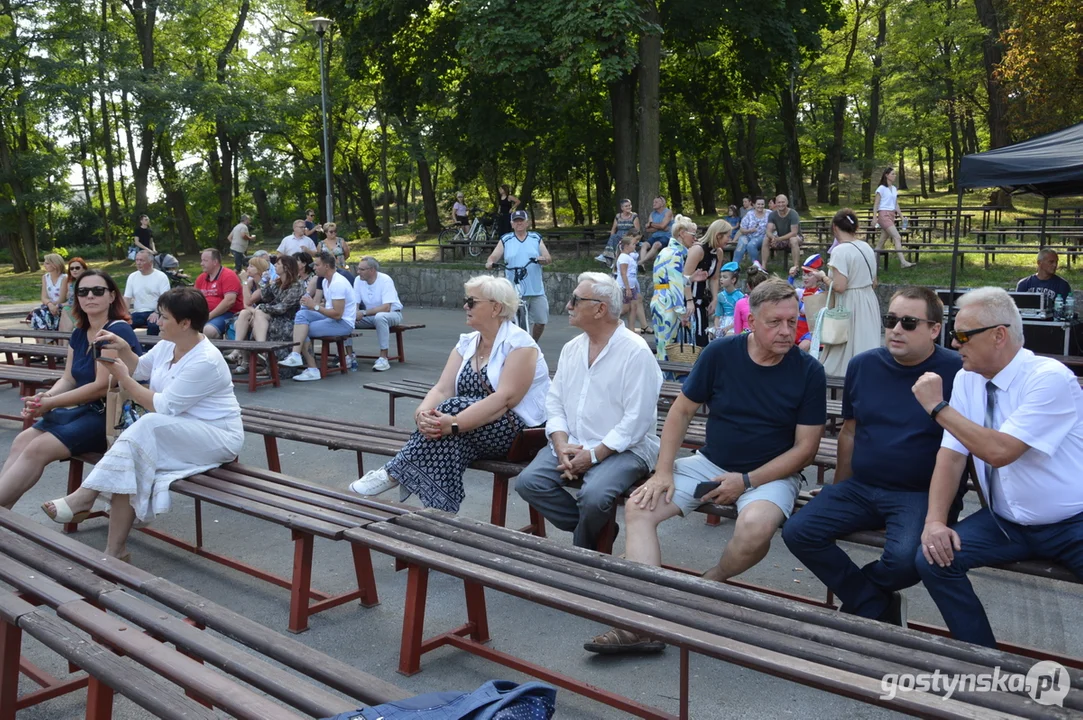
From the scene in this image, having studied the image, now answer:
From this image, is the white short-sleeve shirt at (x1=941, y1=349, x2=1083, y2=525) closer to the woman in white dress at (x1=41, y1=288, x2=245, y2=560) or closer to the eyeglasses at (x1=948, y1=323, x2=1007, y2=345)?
the eyeglasses at (x1=948, y1=323, x2=1007, y2=345)

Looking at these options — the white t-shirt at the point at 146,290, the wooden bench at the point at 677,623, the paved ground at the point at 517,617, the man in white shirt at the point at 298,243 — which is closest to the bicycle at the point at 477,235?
the man in white shirt at the point at 298,243

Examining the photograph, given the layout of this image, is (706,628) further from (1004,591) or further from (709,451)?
(1004,591)

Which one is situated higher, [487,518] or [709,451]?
[709,451]

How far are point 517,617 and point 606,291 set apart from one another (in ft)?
5.12

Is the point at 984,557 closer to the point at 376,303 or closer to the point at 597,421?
the point at 597,421

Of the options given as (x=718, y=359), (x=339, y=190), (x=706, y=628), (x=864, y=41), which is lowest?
(x=706, y=628)

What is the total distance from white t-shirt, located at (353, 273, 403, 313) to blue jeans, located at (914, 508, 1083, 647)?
8808 mm

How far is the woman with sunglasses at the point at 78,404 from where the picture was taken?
16.7ft

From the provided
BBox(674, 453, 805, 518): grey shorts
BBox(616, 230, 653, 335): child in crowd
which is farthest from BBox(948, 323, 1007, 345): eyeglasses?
BBox(616, 230, 653, 335): child in crowd

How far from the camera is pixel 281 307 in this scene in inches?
422

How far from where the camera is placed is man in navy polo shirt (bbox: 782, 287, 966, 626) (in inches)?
143

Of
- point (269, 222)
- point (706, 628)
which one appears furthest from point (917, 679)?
point (269, 222)

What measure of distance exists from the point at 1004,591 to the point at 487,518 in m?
2.84

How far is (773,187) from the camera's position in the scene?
4347 centimetres
